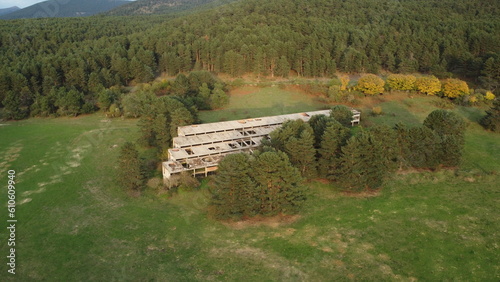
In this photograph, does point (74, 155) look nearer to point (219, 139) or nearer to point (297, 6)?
point (219, 139)

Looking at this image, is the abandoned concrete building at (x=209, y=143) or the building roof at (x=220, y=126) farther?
the building roof at (x=220, y=126)

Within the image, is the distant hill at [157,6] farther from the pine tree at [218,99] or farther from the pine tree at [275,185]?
the pine tree at [275,185]

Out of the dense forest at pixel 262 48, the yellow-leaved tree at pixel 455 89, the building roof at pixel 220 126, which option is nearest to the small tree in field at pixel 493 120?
the yellow-leaved tree at pixel 455 89

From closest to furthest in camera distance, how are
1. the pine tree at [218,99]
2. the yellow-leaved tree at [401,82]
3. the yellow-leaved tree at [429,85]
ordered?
Result: the pine tree at [218,99] → the yellow-leaved tree at [429,85] → the yellow-leaved tree at [401,82]

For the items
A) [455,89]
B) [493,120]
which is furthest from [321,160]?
[455,89]

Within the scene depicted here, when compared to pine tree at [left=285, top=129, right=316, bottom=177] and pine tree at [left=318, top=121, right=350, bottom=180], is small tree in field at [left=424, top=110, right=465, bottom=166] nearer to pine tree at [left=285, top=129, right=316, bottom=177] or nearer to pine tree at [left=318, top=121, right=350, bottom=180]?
pine tree at [left=318, top=121, right=350, bottom=180]

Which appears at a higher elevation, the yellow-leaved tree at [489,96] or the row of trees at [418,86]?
the row of trees at [418,86]

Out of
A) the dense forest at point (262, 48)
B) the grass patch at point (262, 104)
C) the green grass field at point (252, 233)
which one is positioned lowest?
the green grass field at point (252, 233)
